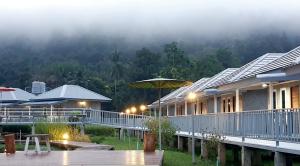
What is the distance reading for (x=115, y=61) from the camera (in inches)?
3278

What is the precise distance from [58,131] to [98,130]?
999 centimetres

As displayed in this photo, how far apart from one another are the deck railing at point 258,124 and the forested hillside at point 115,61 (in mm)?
48241

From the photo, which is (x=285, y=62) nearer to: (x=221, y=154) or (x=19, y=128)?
(x=221, y=154)

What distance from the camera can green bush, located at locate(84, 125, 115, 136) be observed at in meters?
42.7

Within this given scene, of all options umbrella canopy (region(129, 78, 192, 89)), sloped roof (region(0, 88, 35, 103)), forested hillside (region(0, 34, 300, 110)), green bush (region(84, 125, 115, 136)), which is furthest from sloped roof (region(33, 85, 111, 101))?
umbrella canopy (region(129, 78, 192, 89))

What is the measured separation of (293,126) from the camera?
12945 mm

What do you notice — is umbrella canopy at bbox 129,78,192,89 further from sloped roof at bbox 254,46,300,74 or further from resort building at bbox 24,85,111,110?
resort building at bbox 24,85,111,110

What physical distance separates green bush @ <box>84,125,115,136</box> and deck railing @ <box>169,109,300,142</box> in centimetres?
1942

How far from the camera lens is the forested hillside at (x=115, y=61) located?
75.3m

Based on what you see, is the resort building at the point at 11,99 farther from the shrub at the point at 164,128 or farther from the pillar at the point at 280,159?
the pillar at the point at 280,159

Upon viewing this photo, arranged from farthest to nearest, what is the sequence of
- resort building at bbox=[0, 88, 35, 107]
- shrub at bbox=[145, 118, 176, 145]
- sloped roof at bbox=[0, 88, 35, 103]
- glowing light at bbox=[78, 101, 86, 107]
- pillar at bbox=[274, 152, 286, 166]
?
glowing light at bbox=[78, 101, 86, 107]
sloped roof at bbox=[0, 88, 35, 103]
resort building at bbox=[0, 88, 35, 107]
shrub at bbox=[145, 118, 176, 145]
pillar at bbox=[274, 152, 286, 166]

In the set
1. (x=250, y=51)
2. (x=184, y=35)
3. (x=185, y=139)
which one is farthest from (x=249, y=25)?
(x=185, y=139)

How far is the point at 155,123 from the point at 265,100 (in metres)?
5.76

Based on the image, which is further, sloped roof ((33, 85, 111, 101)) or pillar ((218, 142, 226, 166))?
sloped roof ((33, 85, 111, 101))
